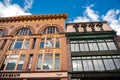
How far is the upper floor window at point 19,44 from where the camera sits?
20.2m

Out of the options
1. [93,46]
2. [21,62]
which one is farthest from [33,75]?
[93,46]

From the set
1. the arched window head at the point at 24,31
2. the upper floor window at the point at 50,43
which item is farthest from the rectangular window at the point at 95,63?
the arched window head at the point at 24,31

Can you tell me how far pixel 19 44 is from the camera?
67.8 ft

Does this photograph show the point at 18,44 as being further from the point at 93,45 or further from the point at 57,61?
the point at 93,45

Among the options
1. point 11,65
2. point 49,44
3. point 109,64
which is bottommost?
point 109,64

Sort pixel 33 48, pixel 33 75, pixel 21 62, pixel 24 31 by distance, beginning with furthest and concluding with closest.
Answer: pixel 24 31 → pixel 33 48 → pixel 21 62 → pixel 33 75

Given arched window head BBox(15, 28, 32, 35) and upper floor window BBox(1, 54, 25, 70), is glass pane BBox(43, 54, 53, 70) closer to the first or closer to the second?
upper floor window BBox(1, 54, 25, 70)

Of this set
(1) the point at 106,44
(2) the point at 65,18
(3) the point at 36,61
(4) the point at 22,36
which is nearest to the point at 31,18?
(4) the point at 22,36

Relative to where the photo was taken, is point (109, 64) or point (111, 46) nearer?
point (109, 64)

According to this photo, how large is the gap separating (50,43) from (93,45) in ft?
23.9

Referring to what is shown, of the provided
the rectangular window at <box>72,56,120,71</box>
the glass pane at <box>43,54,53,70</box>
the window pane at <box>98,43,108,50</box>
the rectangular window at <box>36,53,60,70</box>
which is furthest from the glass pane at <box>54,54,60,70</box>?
the window pane at <box>98,43,108,50</box>

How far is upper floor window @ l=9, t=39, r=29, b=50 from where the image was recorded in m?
20.2

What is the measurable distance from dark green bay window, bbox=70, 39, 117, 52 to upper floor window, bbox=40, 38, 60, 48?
259cm

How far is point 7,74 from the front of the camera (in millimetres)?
16344
